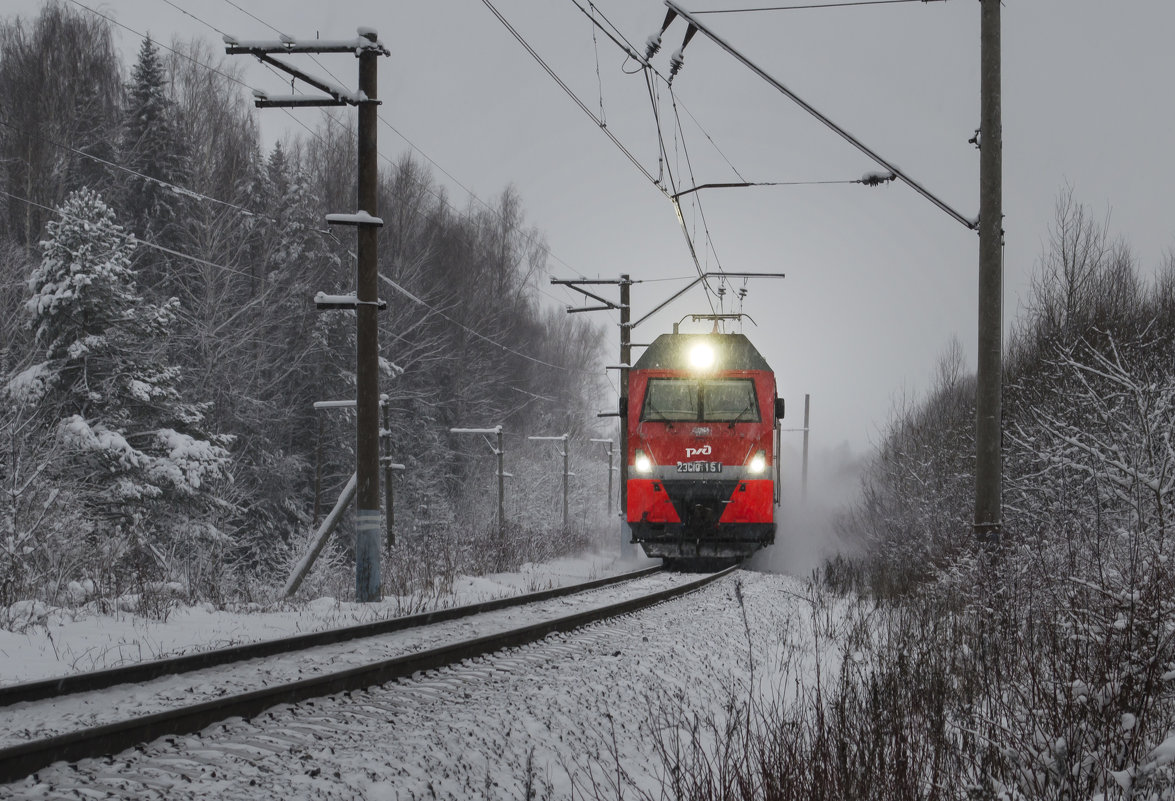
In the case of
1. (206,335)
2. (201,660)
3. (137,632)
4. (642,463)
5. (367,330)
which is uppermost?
(206,335)

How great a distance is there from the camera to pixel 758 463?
1574cm

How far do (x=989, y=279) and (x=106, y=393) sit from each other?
19.0 m

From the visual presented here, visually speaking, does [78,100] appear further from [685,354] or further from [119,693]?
[119,693]

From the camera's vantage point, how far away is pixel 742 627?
9.13 meters

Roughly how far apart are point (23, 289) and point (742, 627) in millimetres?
25230

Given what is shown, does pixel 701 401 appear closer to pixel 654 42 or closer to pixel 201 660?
pixel 654 42

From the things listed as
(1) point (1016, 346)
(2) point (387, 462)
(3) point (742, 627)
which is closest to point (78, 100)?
(2) point (387, 462)

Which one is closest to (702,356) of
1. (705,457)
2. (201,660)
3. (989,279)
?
(705,457)

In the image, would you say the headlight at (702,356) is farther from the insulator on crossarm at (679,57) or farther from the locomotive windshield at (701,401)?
the insulator on crossarm at (679,57)

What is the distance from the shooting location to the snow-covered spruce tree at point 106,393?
67.8ft

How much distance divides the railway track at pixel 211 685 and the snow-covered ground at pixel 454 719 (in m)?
0.10

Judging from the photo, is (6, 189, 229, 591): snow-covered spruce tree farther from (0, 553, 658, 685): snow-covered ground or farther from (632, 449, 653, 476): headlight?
(0, 553, 658, 685): snow-covered ground

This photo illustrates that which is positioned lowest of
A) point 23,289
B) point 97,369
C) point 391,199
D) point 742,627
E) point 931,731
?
point 742,627

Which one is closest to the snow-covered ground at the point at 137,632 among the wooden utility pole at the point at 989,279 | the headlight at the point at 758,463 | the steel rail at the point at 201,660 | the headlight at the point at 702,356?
the steel rail at the point at 201,660
